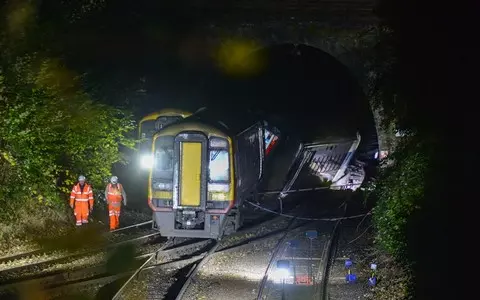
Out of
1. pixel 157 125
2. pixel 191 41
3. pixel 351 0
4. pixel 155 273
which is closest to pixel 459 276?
pixel 155 273

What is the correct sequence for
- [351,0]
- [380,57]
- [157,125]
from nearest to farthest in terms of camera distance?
[380,57] → [157,125] → [351,0]

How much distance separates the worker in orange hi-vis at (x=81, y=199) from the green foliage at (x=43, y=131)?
346mm

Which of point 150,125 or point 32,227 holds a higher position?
point 150,125

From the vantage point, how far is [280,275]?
36.7 feet

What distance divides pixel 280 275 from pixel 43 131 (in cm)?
676

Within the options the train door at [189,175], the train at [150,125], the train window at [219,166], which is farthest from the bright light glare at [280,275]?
the train at [150,125]

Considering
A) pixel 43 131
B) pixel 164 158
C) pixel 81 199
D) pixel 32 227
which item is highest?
pixel 43 131

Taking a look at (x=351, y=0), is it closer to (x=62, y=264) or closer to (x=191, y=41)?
(x=191, y=41)

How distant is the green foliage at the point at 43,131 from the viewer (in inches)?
529

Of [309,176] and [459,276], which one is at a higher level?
[309,176]

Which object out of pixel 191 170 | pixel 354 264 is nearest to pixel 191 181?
pixel 191 170

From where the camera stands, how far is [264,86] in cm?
3061

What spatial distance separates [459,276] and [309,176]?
14.6 meters

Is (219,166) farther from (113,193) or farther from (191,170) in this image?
(113,193)
